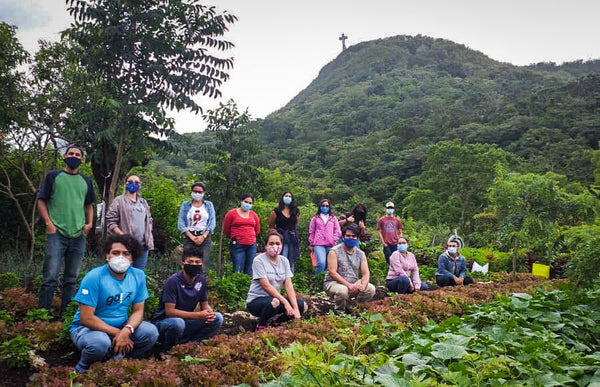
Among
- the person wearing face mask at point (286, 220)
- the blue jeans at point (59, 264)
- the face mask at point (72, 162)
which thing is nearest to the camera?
the blue jeans at point (59, 264)

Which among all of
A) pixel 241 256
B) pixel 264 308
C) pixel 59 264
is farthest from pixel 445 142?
pixel 59 264

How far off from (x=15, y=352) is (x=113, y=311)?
769 millimetres

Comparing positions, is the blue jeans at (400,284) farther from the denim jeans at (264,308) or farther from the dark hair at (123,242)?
the dark hair at (123,242)

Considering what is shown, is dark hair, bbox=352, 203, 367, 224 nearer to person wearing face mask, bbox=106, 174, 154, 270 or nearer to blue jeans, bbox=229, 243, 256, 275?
blue jeans, bbox=229, 243, 256, 275

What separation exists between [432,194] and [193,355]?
33996 millimetres

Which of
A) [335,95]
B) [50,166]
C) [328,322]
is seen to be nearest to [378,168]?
[50,166]

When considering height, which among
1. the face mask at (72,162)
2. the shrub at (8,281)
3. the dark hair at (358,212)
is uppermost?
the face mask at (72,162)

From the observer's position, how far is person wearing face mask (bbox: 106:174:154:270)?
232 inches

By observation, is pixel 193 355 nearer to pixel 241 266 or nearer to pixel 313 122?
pixel 241 266

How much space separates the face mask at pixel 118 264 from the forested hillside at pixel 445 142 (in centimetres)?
596

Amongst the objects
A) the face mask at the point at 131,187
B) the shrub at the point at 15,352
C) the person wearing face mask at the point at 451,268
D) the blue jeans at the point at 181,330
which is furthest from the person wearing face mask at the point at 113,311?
the person wearing face mask at the point at 451,268

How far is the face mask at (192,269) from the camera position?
4637 mm

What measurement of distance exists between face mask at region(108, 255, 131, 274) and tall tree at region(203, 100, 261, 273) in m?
5.34

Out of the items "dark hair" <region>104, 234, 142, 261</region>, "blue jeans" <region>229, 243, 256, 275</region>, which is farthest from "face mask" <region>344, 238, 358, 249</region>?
"dark hair" <region>104, 234, 142, 261</region>
